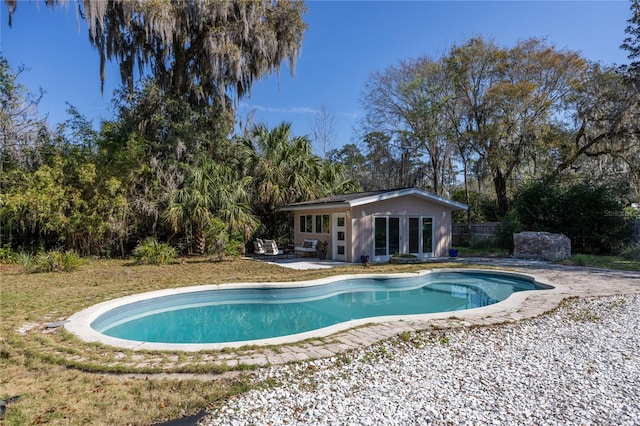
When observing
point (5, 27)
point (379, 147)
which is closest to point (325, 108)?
point (379, 147)

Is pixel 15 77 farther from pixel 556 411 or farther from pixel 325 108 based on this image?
pixel 325 108

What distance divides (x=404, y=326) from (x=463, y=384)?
1790mm

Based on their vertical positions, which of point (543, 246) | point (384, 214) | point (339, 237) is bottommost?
point (543, 246)

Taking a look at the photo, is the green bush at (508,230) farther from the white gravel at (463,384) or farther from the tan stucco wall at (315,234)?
the white gravel at (463,384)

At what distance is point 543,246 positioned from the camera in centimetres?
1366

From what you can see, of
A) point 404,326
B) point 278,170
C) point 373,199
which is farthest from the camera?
point 278,170

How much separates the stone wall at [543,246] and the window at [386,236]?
4965 mm

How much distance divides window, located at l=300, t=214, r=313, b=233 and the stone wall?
833 cm

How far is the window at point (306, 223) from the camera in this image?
15.3 metres

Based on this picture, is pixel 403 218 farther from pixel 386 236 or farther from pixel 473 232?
pixel 473 232

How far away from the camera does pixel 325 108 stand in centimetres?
2720

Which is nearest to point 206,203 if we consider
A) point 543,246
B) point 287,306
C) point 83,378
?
point 287,306

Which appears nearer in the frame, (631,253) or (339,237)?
(631,253)

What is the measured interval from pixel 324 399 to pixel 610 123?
19.1 m
